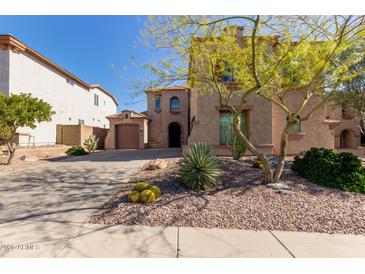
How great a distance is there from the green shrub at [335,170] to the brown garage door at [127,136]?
15773 mm

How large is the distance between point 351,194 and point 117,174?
7723 mm

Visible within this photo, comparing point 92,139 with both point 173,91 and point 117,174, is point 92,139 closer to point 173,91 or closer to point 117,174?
point 173,91

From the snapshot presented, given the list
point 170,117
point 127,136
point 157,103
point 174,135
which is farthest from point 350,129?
point 127,136

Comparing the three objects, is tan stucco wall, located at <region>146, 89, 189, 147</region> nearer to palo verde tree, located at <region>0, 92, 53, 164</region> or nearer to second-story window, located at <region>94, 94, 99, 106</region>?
second-story window, located at <region>94, 94, 99, 106</region>

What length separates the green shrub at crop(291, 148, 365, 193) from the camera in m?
5.84

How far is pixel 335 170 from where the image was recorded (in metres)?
6.06

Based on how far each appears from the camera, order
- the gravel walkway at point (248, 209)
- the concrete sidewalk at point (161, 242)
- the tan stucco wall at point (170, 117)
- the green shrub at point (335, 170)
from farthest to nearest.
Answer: the tan stucco wall at point (170, 117) < the green shrub at point (335, 170) < the gravel walkway at point (248, 209) < the concrete sidewalk at point (161, 242)

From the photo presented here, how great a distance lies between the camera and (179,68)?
682 centimetres

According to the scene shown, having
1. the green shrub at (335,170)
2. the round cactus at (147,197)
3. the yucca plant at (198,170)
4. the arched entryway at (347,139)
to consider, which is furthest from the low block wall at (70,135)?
the arched entryway at (347,139)

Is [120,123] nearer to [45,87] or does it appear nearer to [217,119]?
[45,87]

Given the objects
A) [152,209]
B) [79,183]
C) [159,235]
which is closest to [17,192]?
[79,183]

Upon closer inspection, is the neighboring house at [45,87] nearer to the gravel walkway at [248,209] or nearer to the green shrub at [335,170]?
the gravel walkway at [248,209]

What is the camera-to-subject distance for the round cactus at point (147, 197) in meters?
4.74

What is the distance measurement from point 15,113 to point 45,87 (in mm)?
8523
